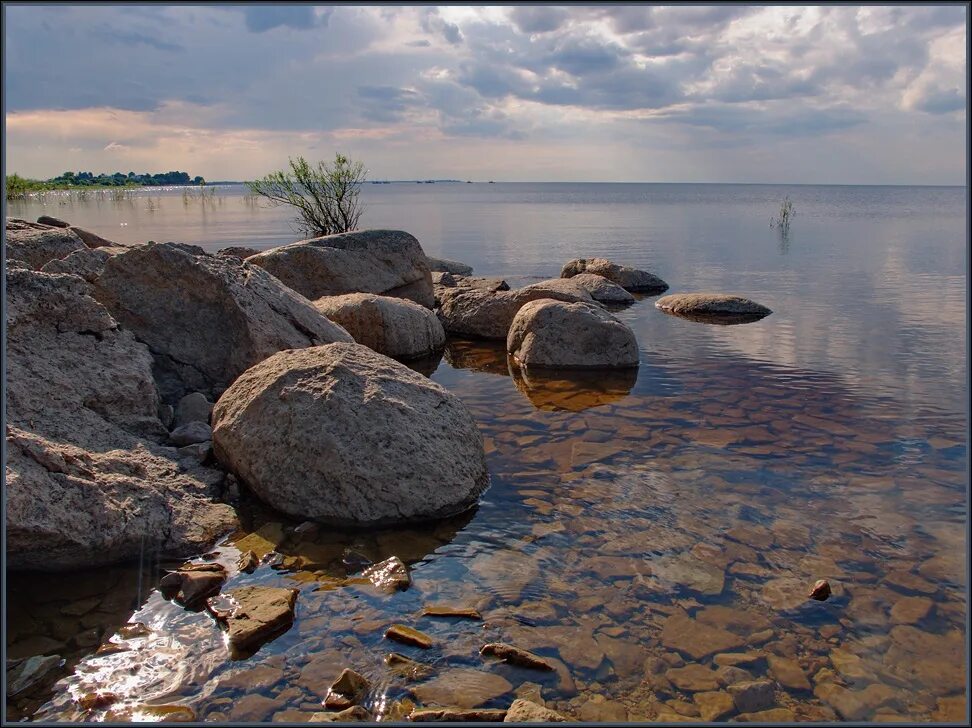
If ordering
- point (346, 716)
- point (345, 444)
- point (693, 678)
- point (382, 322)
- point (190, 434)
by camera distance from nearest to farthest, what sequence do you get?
1. point (346, 716)
2. point (693, 678)
3. point (345, 444)
4. point (190, 434)
5. point (382, 322)

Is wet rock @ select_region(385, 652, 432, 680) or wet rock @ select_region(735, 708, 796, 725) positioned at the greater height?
wet rock @ select_region(385, 652, 432, 680)

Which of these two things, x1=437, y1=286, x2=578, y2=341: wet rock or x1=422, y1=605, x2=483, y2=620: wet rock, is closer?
x1=422, y1=605, x2=483, y2=620: wet rock

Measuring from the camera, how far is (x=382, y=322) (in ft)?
40.9

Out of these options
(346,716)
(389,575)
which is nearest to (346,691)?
(346,716)

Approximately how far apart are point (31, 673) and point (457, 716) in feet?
8.82

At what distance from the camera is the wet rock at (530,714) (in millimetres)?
4117

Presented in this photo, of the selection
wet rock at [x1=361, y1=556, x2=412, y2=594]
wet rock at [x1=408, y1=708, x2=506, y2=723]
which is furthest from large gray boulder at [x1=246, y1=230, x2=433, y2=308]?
wet rock at [x1=408, y1=708, x2=506, y2=723]

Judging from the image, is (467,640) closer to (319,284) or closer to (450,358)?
(450,358)

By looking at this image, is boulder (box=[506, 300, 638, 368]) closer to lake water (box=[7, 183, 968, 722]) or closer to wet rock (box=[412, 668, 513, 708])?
lake water (box=[7, 183, 968, 722])

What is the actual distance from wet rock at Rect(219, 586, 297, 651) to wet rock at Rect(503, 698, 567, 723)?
1.77 metres

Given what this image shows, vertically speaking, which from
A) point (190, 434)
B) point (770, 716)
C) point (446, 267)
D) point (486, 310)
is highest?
point (446, 267)

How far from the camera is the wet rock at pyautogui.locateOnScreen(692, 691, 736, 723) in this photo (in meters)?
4.30

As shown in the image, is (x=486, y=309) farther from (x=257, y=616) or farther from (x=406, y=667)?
(x=406, y=667)

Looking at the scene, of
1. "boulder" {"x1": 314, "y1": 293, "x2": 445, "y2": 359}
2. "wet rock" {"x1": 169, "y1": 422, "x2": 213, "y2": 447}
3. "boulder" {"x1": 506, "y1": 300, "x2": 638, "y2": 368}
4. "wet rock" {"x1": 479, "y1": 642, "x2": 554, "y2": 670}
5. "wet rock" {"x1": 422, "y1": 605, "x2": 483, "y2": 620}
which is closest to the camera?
"wet rock" {"x1": 479, "y1": 642, "x2": 554, "y2": 670}
